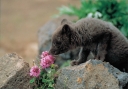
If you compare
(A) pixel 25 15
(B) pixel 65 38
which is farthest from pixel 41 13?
(B) pixel 65 38

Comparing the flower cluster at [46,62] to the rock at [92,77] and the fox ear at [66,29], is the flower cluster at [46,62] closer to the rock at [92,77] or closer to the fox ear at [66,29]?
the rock at [92,77]

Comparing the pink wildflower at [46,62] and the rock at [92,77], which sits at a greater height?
the pink wildflower at [46,62]

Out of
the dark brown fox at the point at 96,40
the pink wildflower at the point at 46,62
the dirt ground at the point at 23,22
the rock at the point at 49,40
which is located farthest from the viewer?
the dirt ground at the point at 23,22

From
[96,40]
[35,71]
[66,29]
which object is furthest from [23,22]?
[35,71]

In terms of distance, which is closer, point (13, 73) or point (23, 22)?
point (13, 73)

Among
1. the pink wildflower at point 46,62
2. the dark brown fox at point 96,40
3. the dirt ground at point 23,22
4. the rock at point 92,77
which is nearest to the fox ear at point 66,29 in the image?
the dark brown fox at point 96,40

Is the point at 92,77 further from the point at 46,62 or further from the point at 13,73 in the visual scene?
the point at 13,73
